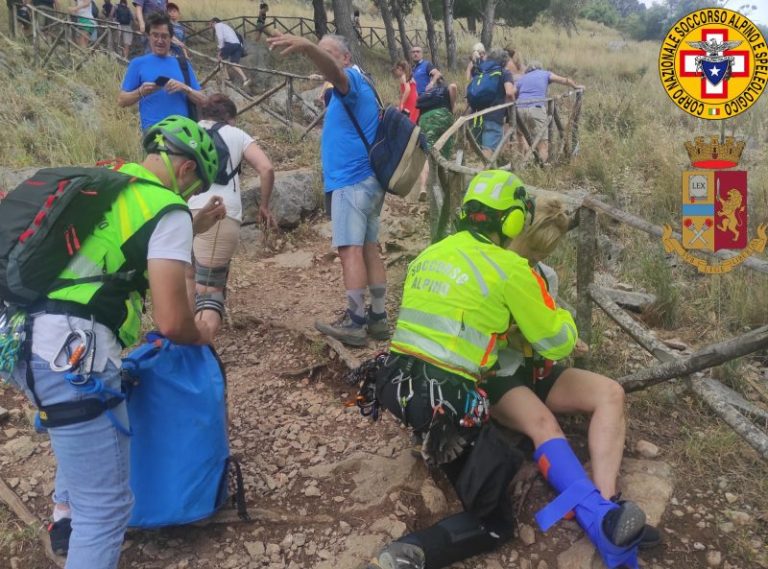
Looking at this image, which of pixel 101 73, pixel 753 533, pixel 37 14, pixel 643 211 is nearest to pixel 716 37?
pixel 643 211

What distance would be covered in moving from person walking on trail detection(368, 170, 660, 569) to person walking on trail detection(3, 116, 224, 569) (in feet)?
2.83

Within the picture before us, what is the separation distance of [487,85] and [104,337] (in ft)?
21.9

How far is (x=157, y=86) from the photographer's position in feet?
14.7

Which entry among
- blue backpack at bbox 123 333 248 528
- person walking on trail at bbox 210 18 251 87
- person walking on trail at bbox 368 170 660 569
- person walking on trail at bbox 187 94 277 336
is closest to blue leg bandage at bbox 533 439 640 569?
person walking on trail at bbox 368 170 660 569

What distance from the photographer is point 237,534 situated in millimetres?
2508

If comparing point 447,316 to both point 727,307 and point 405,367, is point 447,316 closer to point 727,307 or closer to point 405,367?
point 405,367

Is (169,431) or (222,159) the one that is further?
(222,159)

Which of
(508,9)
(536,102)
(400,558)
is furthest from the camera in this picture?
(508,9)

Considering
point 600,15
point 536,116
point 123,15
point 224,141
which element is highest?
point 600,15

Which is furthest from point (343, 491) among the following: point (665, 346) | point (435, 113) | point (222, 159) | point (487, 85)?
point (487, 85)

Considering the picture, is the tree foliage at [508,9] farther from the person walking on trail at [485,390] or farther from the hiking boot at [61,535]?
the hiking boot at [61,535]

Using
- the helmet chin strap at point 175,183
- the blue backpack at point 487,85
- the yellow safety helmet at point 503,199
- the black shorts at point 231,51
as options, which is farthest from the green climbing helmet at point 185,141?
the black shorts at point 231,51

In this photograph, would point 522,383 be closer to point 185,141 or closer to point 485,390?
point 485,390

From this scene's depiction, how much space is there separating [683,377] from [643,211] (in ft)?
12.9
